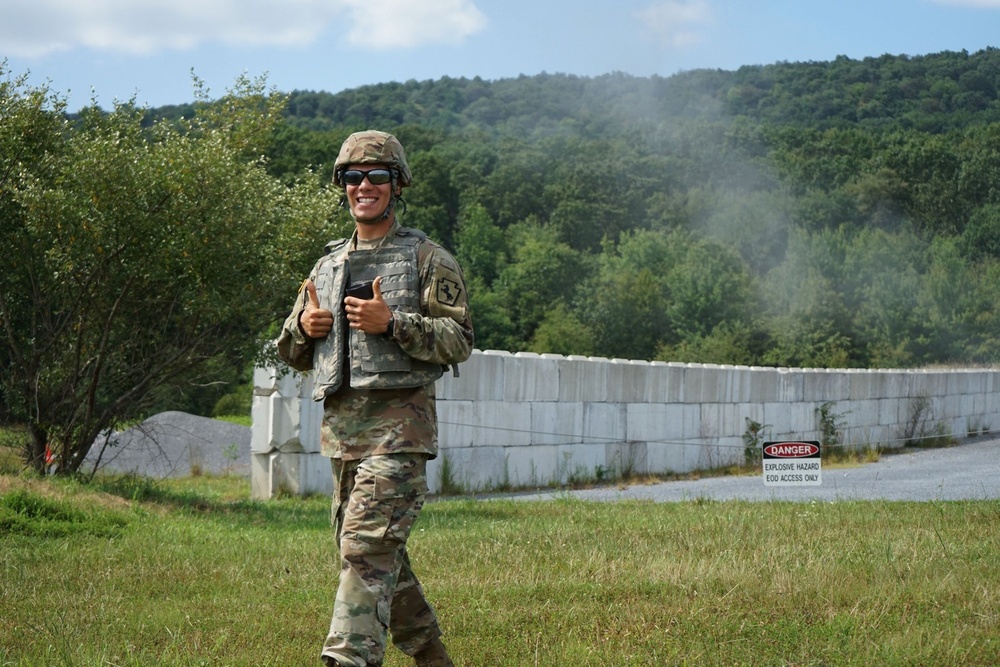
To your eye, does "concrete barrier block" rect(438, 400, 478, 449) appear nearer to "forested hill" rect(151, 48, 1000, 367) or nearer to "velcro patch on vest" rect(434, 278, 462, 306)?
"velcro patch on vest" rect(434, 278, 462, 306)

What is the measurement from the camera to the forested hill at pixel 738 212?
6347 centimetres

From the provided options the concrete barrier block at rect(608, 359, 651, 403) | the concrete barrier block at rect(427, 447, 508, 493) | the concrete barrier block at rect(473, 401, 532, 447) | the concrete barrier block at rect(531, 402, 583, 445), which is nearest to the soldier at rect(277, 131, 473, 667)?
the concrete barrier block at rect(427, 447, 508, 493)

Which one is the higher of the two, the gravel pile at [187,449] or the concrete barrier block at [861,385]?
the concrete barrier block at [861,385]

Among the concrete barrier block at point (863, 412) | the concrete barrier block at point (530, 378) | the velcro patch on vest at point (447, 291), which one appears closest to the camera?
the velcro patch on vest at point (447, 291)

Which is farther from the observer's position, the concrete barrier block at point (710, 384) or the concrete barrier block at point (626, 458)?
the concrete barrier block at point (710, 384)

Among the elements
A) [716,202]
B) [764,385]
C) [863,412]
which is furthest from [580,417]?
[716,202]

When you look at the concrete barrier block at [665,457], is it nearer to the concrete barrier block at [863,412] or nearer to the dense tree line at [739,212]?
the concrete barrier block at [863,412]

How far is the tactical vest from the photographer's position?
194 inches

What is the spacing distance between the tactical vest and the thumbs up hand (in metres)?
0.08

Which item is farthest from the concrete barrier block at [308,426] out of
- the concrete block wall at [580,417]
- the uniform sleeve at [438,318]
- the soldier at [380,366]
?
the uniform sleeve at [438,318]

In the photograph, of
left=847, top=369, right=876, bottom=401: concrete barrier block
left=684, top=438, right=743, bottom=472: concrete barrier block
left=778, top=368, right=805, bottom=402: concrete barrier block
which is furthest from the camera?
left=847, top=369, right=876, bottom=401: concrete barrier block

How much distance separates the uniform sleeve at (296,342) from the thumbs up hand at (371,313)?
35 centimetres

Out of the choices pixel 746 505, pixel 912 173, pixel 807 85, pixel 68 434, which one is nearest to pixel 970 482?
pixel 746 505

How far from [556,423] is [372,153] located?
14.7 meters
